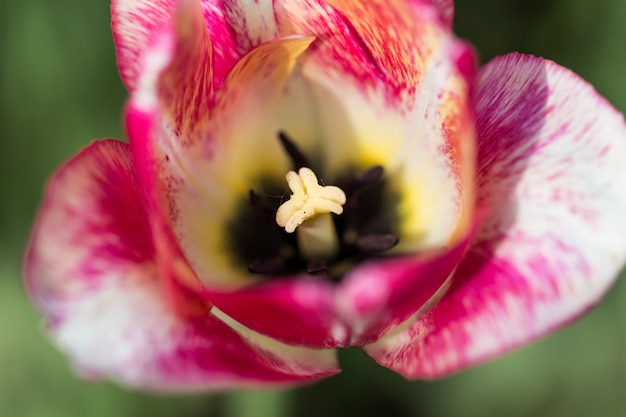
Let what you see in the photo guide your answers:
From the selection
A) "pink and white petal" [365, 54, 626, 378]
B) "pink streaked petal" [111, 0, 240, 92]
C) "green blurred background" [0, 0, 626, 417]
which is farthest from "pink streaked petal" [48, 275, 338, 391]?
"green blurred background" [0, 0, 626, 417]

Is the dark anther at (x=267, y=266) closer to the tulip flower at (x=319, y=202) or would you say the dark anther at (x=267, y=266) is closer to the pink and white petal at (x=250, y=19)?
the tulip flower at (x=319, y=202)

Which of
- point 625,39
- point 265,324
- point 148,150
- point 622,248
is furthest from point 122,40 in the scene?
point 625,39

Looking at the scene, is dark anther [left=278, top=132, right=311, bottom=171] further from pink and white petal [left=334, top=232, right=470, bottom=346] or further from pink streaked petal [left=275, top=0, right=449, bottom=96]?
pink and white petal [left=334, top=232, right=470, bottom=346]

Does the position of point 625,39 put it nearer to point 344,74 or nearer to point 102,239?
point 344,74

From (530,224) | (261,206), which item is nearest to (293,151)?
(261,206)

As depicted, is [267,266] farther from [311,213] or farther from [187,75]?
[187,75]

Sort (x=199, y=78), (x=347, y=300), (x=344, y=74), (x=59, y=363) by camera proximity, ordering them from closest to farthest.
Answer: (x=347, y=300)
(x=199, y=78)
(x=344, y=74)
(x=59, y=363)
